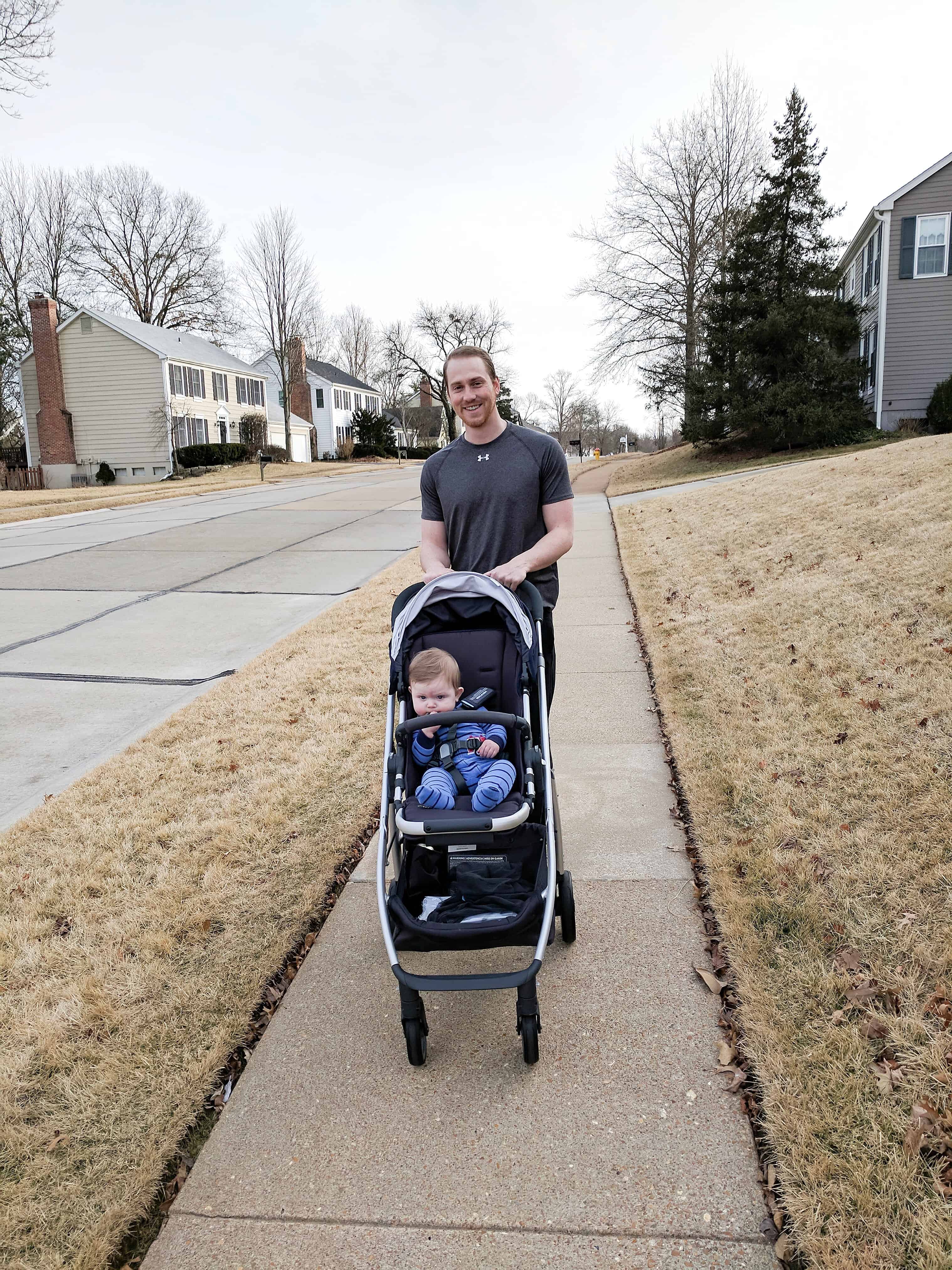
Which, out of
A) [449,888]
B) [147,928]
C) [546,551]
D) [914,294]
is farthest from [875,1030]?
[914,294]

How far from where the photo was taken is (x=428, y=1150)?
227cm

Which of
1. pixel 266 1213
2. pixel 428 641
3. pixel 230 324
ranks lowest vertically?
pixel 266 1213

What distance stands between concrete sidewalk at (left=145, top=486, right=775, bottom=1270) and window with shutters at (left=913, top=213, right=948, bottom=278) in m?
24.1

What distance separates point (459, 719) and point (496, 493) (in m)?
0.98

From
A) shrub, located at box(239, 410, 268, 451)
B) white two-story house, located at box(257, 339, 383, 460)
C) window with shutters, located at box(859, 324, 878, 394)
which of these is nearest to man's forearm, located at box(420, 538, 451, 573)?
window with shutters, located at box(859, 324, 878, 394)

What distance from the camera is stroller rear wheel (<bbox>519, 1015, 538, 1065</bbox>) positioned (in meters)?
2.51

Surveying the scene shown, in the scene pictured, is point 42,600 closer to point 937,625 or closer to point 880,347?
point 937,625

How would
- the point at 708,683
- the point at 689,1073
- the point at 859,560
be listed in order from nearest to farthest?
1. the point at 689,1073
2. the point at 708,683
3. the point at 859,560

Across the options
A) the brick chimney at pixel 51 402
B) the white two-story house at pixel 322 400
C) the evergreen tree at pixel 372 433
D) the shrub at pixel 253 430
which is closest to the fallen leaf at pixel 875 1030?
the brick chimney at pixel 51 402

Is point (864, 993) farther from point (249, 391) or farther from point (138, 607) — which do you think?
point (249, 391)

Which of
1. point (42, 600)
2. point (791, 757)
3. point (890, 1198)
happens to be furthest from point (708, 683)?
point (42, 600)

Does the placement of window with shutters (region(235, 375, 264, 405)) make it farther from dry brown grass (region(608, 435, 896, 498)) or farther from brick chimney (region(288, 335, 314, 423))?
dry brown grass (region(608, 435, 896, 498))

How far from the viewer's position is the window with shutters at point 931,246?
22.0 m

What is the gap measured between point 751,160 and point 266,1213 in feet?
119
